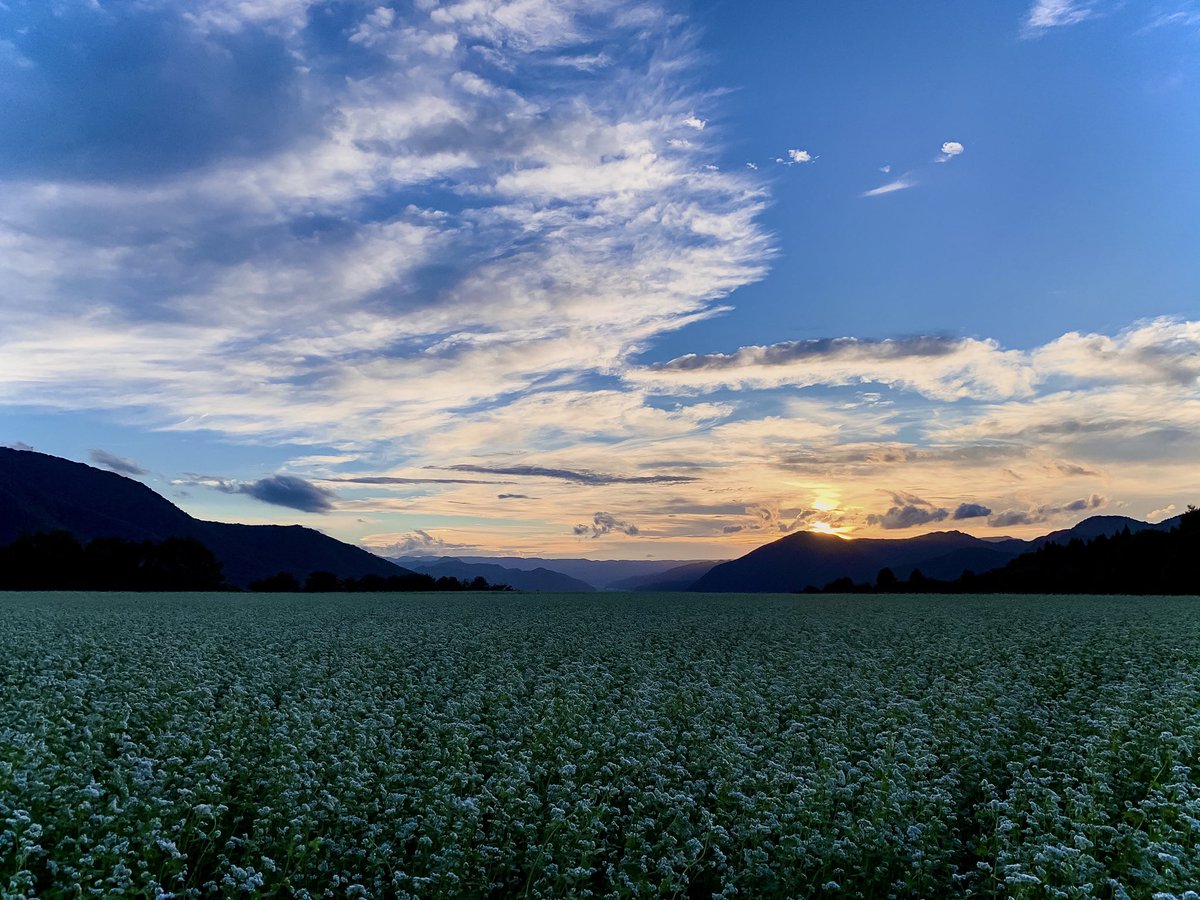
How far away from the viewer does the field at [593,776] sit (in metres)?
9.15

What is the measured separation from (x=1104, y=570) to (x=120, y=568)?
128 m

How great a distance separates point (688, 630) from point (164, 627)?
23.1 m

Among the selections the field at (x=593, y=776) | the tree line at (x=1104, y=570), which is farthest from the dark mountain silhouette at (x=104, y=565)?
the tree line at (x=1104, y=570)

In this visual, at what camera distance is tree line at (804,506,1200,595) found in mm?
87062

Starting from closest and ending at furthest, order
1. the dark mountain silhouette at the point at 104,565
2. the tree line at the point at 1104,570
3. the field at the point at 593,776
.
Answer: the field at the point at 593,776, the tree line at the point at 1104,570, the dark mountain silhouette at the point at 104,565

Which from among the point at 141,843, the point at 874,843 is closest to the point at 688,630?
the point at 874,843

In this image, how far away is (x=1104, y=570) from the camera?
95375 millimetres

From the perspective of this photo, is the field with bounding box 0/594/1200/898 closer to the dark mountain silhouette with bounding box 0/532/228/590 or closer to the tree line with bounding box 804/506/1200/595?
the tree line with bounding box 804/506/1200/595

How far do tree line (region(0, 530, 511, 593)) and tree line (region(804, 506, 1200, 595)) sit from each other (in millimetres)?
75183

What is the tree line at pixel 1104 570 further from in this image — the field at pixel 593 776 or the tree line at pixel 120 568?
the field at pixel 593 776

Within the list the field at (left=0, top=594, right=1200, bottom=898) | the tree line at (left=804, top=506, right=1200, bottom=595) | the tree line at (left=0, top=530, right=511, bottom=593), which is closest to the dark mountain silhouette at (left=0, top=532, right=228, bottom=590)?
the tree line at (left=0, top=530, right=511, bottom=593)

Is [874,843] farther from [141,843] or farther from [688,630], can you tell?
[688,630]

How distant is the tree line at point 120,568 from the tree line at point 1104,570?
247 ft

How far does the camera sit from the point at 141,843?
357 inches
